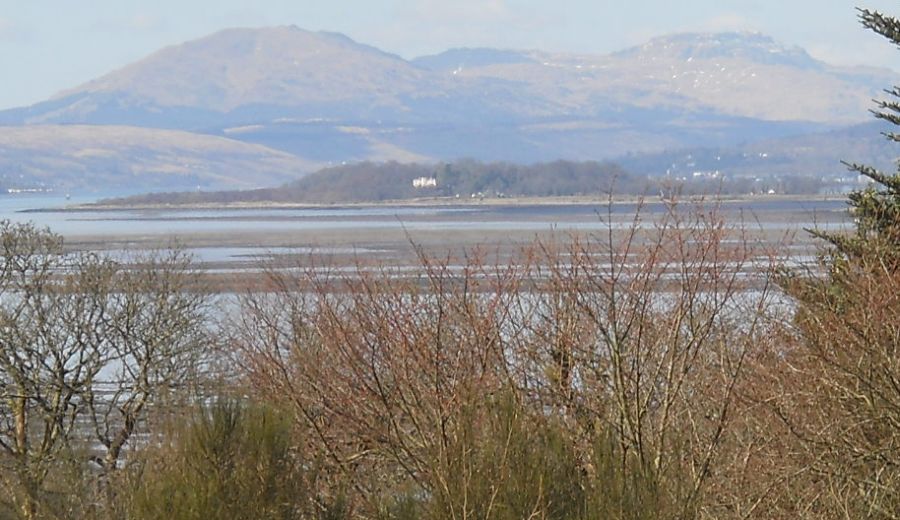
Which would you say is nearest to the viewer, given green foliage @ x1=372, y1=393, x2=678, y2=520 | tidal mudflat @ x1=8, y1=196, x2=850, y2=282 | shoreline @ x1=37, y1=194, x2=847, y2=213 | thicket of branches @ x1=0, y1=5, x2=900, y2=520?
green foliage @ x1=372, y1=393, x2=678, y2=520

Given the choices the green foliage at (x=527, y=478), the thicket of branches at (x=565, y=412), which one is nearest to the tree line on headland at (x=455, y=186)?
the thicket of branches at (x=565, y=412)

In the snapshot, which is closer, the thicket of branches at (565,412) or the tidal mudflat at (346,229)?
the thicket of branches at (565,412)

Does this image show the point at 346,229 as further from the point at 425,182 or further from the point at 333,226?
the point at 425,182

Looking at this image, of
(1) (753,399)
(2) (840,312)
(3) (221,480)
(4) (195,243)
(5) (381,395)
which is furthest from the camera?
(4) (195,243)

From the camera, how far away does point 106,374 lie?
33.8 m

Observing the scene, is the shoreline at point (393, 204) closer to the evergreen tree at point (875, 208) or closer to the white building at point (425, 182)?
the white building at point (425, 182)

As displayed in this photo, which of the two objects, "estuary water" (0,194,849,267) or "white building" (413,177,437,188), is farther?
"white building" (413,177,437,188)

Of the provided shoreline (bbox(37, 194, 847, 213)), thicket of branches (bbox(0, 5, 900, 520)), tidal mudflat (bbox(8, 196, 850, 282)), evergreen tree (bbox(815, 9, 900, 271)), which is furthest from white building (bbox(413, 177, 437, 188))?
evergreen tree (bbox(815, 9, 900, 271))

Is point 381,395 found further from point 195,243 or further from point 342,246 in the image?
point 195,243

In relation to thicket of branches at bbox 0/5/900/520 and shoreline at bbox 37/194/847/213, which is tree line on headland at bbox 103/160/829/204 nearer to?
shoreline at bbox 37/194/847/213

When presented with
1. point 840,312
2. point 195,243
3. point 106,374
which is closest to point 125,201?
point 195,243

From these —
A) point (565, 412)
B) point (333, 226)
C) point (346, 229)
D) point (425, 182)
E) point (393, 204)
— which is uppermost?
point (565, 412)

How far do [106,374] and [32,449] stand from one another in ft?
28.2

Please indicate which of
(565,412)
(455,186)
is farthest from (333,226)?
(565,412)
